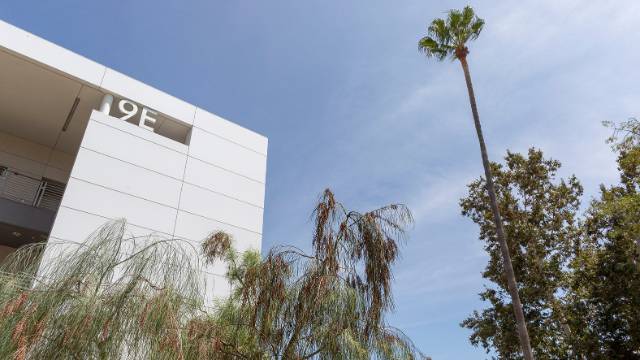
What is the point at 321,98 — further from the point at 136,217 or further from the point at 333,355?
the point at 333,355

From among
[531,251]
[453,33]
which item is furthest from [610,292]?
[453,33]

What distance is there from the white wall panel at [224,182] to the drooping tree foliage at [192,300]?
672cm

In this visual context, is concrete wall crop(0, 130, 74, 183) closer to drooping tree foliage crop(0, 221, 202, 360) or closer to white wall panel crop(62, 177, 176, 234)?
white wall panel crop(62, 177, 176, 234)

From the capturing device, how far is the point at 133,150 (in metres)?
11.5

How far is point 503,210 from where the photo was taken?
1759 centimetres

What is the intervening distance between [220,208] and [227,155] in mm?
1956

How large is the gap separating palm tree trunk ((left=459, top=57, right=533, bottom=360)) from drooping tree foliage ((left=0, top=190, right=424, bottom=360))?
172 inches

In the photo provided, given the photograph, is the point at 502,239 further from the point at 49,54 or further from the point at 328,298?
the point at 49,54

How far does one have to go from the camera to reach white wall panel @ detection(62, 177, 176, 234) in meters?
9.91

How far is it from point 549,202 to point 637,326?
16.9ft

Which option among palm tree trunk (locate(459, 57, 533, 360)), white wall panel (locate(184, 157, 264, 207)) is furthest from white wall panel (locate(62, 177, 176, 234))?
palm tree trunk (locate(459, 57, 533, 360))

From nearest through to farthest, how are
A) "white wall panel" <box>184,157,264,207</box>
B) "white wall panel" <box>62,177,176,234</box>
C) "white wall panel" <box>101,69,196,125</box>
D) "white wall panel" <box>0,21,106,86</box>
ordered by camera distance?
"white wall panel" <box>62,177,176,234</box> → "white wall panel" <box>0,21,106,86</box> → "white wall panel" <box>101,69,196,125</box> → "white wall panel" <box>184,157,264,207</box>

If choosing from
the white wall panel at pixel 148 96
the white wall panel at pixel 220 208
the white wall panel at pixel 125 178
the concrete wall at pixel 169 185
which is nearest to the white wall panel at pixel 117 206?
the concrete wall at pixel 169 185

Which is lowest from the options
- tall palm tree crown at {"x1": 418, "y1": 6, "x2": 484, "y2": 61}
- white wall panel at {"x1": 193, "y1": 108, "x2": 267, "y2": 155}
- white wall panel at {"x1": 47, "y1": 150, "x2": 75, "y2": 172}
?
white wall panel at {"x1": 47, "y1": 150, "x2": 75, "y2": 172}
